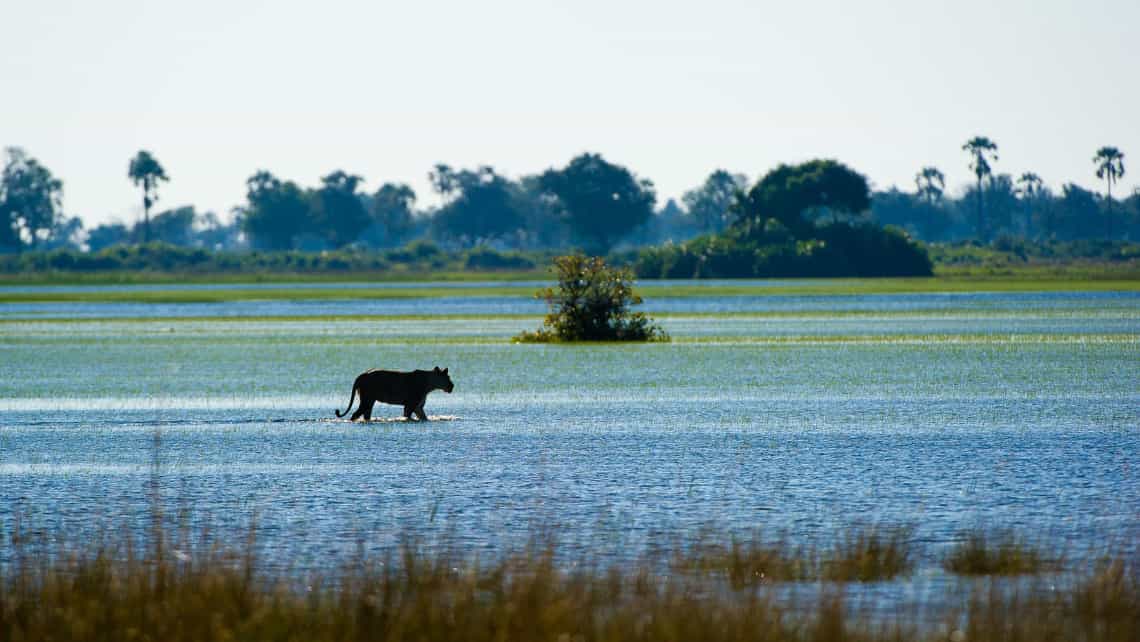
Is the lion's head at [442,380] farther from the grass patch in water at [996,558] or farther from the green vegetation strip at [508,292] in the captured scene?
the green vegetation strip at [508,292]

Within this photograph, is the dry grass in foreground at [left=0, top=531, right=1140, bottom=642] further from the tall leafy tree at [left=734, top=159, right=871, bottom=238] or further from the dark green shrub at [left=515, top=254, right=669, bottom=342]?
the tall leafy tree at [left=734, top=159, right=871, bottom=238]

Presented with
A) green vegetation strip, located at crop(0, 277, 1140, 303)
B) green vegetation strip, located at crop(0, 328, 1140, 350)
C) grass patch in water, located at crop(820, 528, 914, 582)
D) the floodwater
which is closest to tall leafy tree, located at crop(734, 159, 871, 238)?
green vegetation strip, located at crop(0, 277, 1140, 303)

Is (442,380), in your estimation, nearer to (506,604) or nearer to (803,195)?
(506,604)

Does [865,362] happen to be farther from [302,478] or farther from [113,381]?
[302,478]

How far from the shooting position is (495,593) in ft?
47.2

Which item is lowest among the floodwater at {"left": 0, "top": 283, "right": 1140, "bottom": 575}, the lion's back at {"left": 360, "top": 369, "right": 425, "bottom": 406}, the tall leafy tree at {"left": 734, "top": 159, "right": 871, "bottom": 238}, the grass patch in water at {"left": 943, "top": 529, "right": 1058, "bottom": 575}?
the floodwater at {"left": 0, "top": 283, "right": 1140, "bottom": 575}

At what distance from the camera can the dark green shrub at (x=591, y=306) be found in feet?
213

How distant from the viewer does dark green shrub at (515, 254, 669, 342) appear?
6488cm

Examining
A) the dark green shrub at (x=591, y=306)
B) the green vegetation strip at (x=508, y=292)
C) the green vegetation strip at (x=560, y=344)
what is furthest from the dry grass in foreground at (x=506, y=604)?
the green vegetation strip at (x=508, y=292)

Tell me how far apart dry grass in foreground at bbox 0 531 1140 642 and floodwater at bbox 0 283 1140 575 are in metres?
1.82

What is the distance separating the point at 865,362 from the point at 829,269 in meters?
126

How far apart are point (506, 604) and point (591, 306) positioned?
5186 centimetres

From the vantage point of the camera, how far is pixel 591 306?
65500 mm

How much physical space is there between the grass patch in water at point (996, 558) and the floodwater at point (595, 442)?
0.32 meters
